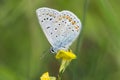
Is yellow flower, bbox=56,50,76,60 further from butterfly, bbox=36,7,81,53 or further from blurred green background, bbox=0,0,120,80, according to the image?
blurred green background, bbox=0,0,120,80

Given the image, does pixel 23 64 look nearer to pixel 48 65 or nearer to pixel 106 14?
pixel 48 65

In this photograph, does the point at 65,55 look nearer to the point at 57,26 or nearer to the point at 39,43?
the point at 57,26

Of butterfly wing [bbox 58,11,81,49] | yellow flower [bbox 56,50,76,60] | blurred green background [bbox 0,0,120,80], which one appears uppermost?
blurred green background [bbox 0,0,120,80]

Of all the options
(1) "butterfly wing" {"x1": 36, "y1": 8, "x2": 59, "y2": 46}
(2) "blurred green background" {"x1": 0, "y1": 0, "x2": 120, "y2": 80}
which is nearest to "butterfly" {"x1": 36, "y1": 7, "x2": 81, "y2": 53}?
(1) "butterfly wing" {"x1": 36, "y1": 8, "x2": 59, "y2": 46}

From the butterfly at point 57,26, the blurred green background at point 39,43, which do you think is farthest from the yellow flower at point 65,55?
the blurred green background at point 39,43

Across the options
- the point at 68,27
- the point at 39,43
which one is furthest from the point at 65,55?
the point at 39,43

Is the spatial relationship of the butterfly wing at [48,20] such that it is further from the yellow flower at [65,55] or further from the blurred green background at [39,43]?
the blurred green background at [39,43]
